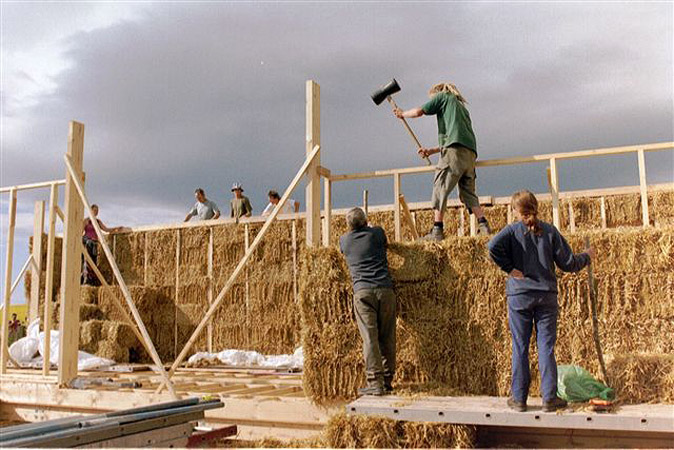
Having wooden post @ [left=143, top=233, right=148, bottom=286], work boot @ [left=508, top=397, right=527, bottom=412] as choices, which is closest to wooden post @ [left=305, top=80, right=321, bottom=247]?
work boot @ [left=508, top=397, right=527, bottom=412]

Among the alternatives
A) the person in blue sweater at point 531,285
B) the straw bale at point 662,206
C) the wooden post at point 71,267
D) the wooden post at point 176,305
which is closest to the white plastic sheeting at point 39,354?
the wooden post at point 176,305

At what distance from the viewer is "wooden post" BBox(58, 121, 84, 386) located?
7395mm

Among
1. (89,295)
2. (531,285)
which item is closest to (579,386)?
(531,285)

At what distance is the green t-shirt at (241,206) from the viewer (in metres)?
11.8

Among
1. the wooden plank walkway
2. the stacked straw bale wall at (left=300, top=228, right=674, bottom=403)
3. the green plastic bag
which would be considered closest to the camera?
Result: the wooden plank walkway

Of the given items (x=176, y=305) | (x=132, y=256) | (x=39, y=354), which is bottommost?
(x=39, y=354)

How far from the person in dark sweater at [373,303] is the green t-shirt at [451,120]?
131cm

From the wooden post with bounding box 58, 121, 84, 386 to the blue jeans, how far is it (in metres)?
5.18

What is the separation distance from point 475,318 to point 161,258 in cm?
800

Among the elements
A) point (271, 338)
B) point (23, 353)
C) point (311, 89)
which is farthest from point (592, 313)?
point (23, 353)

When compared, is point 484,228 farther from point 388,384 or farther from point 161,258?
point 161,258

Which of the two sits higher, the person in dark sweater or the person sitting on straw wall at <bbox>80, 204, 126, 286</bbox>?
the person sitting on straw wall at <bbox>80, 204, 126, 286</bbox>

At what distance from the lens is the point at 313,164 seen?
6727 mm

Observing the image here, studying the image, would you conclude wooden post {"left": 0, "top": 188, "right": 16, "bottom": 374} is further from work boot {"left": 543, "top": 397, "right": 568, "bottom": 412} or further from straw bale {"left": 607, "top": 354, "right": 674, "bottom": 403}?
straw bale {"left": 607, "top": 354, "right": 674, "bottom": 403}
